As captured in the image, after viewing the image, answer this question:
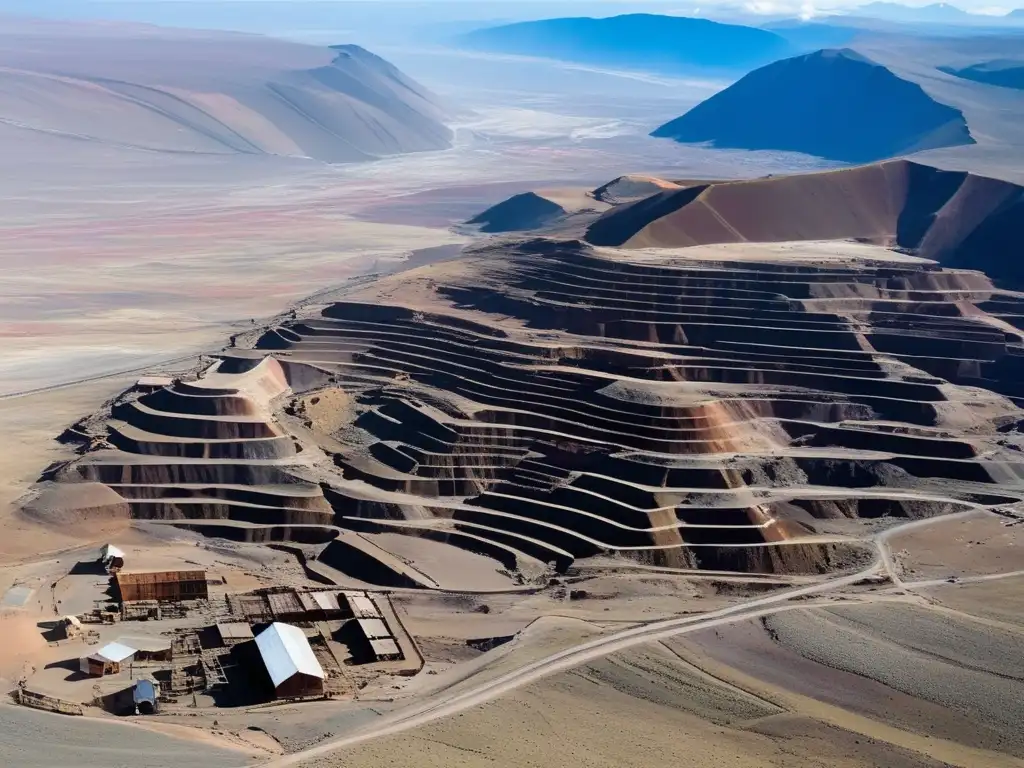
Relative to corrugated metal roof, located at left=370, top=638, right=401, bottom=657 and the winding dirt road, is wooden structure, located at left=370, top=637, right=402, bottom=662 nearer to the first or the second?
corrugated metal roof, located at left=370, top=638, right=401, bottom=657

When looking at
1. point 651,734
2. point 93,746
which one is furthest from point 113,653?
point 651,734

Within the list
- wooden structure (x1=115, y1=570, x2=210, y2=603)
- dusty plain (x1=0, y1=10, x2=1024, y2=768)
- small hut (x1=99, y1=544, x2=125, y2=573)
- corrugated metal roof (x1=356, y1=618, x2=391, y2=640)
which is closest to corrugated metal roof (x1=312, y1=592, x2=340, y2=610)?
dusty plain (x1=0, y1=10, x2=1024, y2=768)

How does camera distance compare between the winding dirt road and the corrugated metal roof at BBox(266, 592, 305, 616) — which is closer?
the winding dirt road

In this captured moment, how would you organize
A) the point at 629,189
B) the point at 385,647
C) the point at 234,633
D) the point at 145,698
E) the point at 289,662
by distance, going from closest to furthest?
1. the point at 145,698
2. the point at 289,662
3. the point at 234,633
4. the point at 385,647
5. the point at 629,189

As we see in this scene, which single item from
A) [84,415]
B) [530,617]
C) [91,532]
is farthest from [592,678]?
[84,415]

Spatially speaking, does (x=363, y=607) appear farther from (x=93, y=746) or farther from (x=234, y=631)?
(x=93, y=746)

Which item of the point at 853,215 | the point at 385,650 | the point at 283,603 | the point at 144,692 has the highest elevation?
the point at 853,215
